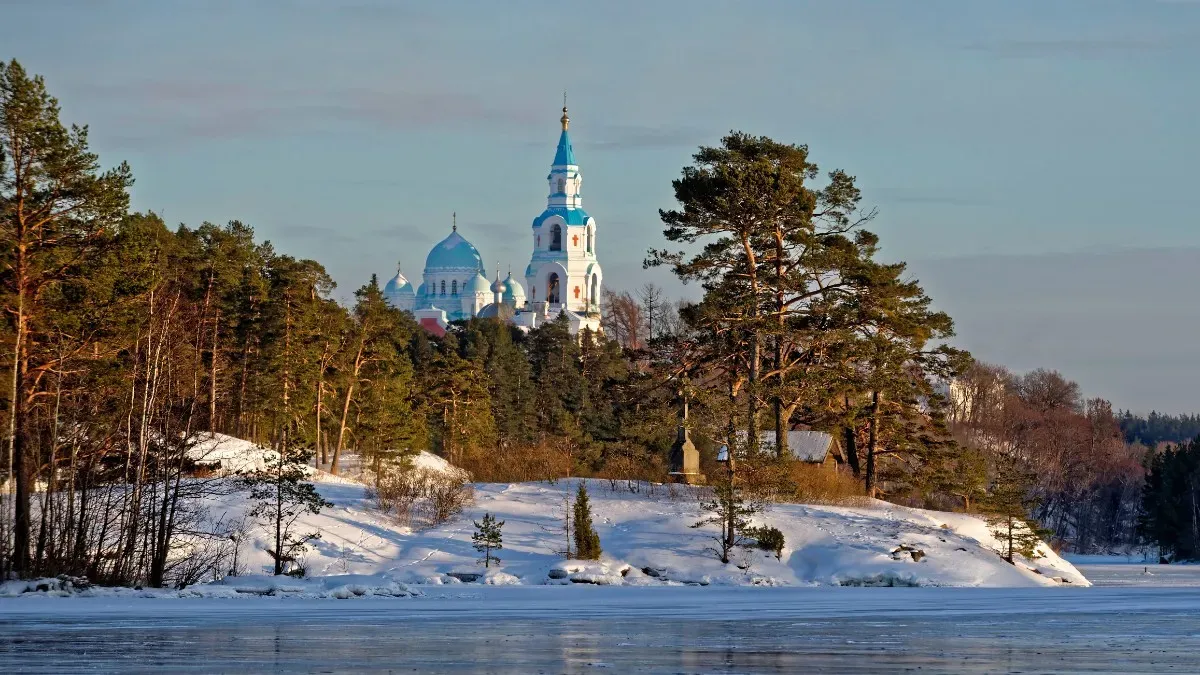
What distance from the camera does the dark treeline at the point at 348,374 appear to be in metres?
27.4

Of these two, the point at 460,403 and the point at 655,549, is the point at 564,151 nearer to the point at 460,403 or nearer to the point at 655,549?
the point at 460,403

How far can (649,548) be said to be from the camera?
111 ft

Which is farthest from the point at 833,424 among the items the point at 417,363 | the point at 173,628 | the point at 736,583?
the point at 417,363

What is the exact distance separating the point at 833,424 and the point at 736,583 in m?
15.5

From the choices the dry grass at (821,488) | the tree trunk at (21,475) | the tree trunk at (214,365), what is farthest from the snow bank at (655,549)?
the tree trunk at (214,365)

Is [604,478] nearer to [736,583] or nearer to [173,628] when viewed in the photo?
[736,583]

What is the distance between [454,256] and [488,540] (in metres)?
159

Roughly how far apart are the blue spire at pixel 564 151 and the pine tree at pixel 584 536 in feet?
453

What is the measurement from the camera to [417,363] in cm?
9125

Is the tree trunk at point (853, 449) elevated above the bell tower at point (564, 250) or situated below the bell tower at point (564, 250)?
below

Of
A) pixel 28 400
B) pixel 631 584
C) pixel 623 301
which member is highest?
pixel 623 301

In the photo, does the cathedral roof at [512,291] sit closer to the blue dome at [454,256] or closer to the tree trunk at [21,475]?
the blue dome at [454,256]

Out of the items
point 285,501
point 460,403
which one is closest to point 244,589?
point 285,501

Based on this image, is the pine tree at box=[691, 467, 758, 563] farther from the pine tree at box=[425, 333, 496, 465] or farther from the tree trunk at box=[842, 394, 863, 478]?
the pine tree at box=[425, 333, 496, 465]
